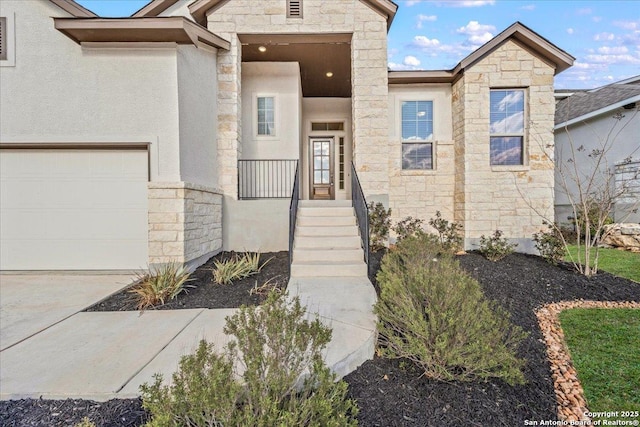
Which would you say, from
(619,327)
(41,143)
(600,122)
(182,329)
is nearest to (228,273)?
(182,329)

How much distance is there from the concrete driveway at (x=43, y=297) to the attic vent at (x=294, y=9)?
6676 millimetres

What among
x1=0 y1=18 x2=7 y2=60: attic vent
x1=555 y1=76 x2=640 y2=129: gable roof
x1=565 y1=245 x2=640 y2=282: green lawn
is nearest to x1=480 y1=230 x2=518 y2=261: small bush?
x1=565 y1=245 x2=640 y2=282: green lawn

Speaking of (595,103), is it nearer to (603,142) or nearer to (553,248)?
(603,142)

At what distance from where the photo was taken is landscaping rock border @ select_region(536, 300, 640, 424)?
252 cm

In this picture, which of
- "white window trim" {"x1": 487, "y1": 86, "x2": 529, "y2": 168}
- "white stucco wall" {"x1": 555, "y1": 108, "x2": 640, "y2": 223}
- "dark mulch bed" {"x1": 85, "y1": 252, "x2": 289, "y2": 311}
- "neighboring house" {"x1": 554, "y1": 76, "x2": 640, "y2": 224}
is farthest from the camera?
"white stucco wall" {"x1": 555, "y1": 108, "x2": 640, "y2": 223}

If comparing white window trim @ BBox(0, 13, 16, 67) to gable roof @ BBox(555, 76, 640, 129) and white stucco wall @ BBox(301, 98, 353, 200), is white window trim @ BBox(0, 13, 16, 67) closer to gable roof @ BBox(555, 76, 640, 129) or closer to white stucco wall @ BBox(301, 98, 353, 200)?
white stucco wall @ BBox(301, 98, 353, 200)

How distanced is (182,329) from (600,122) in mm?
14520

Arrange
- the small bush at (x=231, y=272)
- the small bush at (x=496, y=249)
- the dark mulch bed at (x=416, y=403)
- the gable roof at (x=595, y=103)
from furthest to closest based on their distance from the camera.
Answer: the gable roof at (x=595, y=103)
the small bush at (x=496, y=249)
the small bush at (x=231, y=272)
the dark mulch bed at (x=416, y=403)

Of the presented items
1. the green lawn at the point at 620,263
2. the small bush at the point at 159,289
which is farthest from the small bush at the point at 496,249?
the small bush at the point at 159,289

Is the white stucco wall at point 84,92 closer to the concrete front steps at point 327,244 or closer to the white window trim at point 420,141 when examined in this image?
the concrete front steps at point 327,244

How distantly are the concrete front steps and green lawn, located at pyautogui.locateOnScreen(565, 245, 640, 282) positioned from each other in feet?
16.5

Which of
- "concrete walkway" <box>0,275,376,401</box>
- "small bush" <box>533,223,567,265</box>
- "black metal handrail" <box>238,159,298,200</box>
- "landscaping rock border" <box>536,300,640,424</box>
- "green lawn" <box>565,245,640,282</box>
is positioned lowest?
"landscaping rock border" <box>536,300,640,424</box>

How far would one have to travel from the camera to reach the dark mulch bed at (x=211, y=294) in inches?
170

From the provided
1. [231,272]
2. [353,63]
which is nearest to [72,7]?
[353,63]
